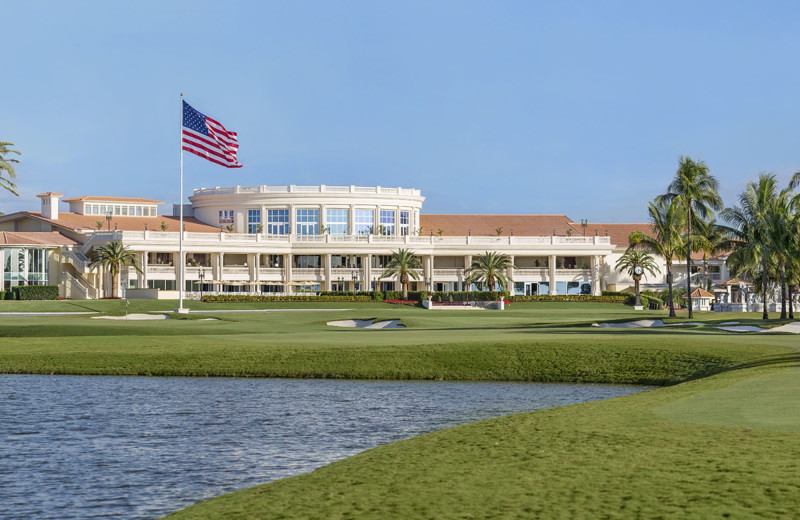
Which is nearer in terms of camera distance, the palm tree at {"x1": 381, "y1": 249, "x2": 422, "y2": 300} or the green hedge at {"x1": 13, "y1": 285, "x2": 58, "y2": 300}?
the green hedge at {"x1": 13, "y1": 285, "x2": 58, "y2": 300}

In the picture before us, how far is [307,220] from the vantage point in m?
120

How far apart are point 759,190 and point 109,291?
211 ft

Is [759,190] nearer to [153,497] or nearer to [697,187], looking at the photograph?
[697,187]

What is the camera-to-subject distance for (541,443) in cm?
1425

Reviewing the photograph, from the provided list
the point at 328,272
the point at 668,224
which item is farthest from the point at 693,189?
the point at 328,272

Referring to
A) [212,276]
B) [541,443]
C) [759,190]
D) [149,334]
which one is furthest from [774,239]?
[212,276]

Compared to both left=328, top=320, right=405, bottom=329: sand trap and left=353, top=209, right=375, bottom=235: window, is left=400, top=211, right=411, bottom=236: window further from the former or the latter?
left=328, top=320, right=405, bottom=329: sand trap

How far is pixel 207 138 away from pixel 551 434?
4985cm

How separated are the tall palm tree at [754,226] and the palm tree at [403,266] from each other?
4054cm

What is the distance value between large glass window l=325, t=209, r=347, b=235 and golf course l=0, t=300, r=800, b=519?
84741 mm

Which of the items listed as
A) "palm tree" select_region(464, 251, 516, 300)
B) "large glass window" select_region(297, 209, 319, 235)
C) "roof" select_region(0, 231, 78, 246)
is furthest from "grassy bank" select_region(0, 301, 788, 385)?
"large glass window" select_region(297, 209, 319, 235)

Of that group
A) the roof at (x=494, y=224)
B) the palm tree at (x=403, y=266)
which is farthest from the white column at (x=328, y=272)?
the roof at (x=494, y=224)

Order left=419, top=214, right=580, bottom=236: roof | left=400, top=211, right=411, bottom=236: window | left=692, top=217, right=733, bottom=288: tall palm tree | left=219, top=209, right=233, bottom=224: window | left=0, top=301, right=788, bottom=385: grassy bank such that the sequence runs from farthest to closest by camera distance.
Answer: left=419, top=214, right=580, bottom=236: roof, left=400, top=211, right=411, bottom=236: window, left=219, top=209, right=233, bottom=224: window, left=692, top=217, right=733, bottom=288: tall palm tree, left=0, top=301, right=788, bottom=385: grassy bank

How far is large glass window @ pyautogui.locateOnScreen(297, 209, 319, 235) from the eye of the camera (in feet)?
395
